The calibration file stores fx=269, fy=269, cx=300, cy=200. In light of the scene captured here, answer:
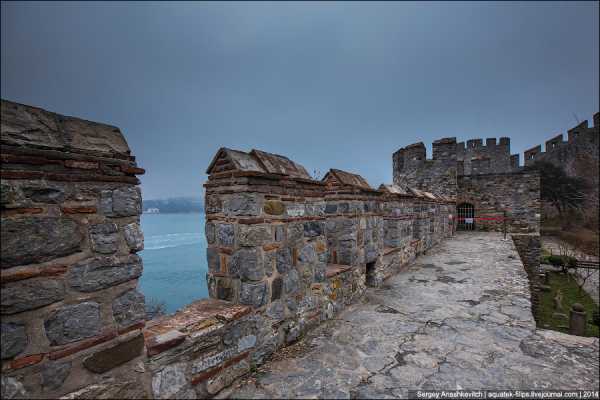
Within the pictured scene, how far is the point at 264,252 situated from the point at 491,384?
2.21 metres

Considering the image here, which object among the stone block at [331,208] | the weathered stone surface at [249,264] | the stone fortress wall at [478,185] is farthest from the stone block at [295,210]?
the stone fortress wall at [478,185]

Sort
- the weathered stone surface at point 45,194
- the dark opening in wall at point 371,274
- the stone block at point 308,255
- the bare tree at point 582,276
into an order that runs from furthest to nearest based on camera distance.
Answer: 1. the bare tree at point 582,276
2. the dark opening in wall at point 371,274
3. the stone block at point 308,255
4. the weathered stone surface at point 45,194

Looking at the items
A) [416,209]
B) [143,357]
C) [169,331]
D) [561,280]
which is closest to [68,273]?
[143,357]

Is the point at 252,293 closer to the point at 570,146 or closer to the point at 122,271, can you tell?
the point at 122,271

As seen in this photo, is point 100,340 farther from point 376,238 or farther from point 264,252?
point 376,238

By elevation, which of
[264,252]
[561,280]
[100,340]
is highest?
[264,252]

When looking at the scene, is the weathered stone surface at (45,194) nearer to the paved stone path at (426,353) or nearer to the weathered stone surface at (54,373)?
the weathered stone surface at (54,373)

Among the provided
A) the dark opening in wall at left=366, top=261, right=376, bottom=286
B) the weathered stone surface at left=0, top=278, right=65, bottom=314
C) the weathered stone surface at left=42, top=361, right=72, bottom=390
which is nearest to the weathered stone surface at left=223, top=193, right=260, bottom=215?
the weathered stone surface at left=0, top=278, right=65, bottom=314

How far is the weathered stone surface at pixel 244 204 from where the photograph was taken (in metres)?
2.36

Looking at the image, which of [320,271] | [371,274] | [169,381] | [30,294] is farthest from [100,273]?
[371,274]

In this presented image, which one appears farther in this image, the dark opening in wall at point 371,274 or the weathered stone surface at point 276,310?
the dark opening in wall at point 371,274

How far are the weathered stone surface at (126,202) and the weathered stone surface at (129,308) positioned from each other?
49 centimetres

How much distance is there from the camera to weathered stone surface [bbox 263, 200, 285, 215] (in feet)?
8.32

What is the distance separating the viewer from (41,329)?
134cm
